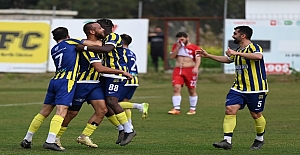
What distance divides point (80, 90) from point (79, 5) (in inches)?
1614

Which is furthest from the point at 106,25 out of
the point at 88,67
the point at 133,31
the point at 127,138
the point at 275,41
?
the point at 275,41

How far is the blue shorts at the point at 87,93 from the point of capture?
37.5 feet

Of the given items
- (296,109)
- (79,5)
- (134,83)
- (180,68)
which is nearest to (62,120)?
(134,83)

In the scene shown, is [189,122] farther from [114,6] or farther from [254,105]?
[114,6]

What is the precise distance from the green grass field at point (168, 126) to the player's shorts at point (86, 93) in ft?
2.39

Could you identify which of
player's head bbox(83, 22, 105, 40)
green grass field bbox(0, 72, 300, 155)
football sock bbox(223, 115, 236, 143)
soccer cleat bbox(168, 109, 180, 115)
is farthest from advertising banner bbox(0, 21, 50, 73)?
football sock bbox(223, 115, 236, 143)

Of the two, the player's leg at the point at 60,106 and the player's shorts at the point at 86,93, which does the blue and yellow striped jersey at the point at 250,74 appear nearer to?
the player's shorts at the point at 86,93

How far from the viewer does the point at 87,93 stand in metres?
11.5

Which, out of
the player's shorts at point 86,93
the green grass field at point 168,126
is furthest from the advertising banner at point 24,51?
the player's shorts at point 86,93

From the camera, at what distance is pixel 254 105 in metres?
11.6

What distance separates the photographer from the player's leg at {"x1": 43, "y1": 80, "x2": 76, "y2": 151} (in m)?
10.9

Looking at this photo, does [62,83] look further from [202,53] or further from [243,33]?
[243,33]

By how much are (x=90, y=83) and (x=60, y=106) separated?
75 cm

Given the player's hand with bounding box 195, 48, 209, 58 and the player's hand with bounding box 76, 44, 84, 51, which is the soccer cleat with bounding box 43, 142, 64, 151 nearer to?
the player's hand with bounding box 76, 44, 84, 51
